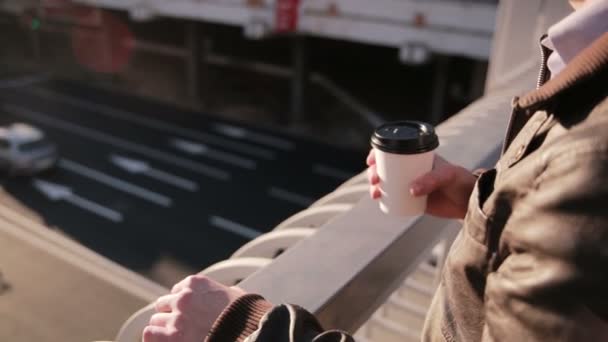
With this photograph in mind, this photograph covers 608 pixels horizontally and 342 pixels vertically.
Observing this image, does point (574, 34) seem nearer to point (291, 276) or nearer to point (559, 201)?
point (559, 201)

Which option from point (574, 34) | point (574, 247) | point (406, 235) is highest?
point (574, 34)

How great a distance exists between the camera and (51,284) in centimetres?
404

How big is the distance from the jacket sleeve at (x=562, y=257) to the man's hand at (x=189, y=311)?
644 mm

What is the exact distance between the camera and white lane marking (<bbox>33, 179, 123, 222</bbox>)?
1304 cm

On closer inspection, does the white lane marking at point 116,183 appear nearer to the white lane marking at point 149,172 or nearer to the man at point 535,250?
the white lane marking at point 149,172

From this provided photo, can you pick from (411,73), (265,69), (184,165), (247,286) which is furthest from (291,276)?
(265,69)

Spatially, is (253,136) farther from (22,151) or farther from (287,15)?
(22,151)

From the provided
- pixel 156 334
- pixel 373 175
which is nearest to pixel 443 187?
pixel 373 175

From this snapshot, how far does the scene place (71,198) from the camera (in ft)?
44.5

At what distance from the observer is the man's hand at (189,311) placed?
1285mm

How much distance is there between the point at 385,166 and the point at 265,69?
1853 cm

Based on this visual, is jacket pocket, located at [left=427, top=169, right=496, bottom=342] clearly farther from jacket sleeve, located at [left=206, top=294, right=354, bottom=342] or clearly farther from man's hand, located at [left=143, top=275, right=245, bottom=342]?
man's hand, located at [left=143, top=275, right=245, bottom=342]

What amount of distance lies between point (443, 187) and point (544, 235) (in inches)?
38.5

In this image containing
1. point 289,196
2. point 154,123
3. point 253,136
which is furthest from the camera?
point 154,123
